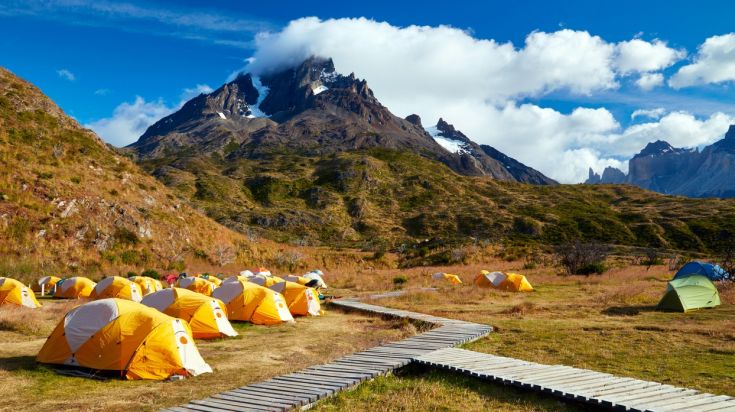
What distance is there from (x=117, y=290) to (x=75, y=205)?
17939 millimetres

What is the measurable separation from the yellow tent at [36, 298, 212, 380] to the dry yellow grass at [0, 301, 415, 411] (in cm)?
41

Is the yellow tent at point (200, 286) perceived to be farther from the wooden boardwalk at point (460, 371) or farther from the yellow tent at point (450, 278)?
the yellow tent at point (450, 278)

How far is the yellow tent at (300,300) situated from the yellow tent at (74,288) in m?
12.3

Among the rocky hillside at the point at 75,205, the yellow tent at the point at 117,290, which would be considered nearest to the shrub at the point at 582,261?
the rocky hillside at the point at 75,205

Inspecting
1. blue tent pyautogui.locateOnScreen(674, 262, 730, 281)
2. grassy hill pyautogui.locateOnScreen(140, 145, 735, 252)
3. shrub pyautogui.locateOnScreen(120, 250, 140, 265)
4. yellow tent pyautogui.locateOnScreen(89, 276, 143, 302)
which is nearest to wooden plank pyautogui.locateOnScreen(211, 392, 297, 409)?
yellow tent pyautogui.locateOnScreen(89, 276, 143, 302)

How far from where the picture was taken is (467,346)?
16000mm

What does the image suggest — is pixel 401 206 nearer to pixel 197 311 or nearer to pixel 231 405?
pixel 197 311

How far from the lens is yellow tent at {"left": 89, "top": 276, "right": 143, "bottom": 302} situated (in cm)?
2666

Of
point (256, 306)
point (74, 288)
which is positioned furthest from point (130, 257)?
point (256, 306)

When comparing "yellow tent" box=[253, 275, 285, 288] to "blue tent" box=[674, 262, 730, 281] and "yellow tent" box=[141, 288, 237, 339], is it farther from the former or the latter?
Result: "blue tent" box=[674, 262, 730, 281]

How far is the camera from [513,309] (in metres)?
23.9

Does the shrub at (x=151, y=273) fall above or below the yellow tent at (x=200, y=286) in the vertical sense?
above

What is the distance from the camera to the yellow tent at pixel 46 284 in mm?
31308

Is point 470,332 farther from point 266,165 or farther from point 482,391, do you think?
point 266,165
